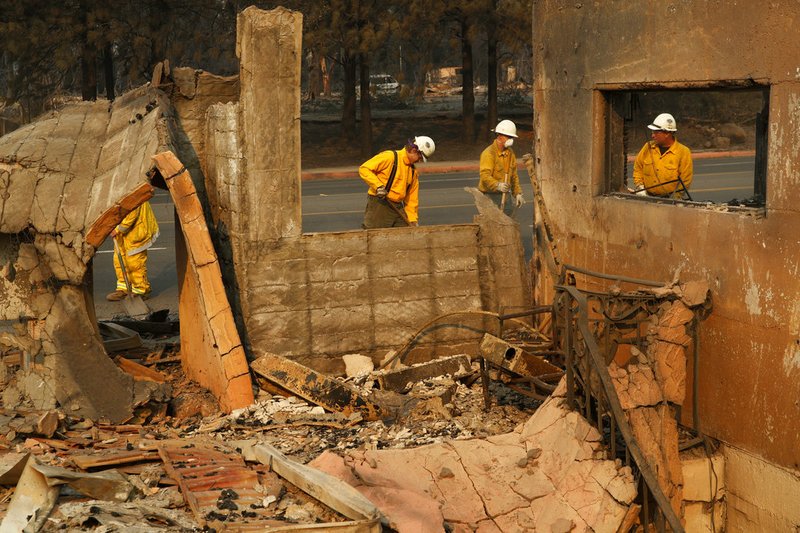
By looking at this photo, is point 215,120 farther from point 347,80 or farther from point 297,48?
point 347,80

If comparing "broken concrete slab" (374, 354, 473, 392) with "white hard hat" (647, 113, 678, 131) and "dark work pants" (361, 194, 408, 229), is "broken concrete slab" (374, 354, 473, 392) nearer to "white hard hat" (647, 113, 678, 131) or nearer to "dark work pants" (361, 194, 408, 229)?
"dark work pants" (361, 194, 408, 229)

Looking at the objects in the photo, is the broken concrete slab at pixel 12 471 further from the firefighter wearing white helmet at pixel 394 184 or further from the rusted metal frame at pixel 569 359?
the firefighter wearing white helmet at pixel 394 184

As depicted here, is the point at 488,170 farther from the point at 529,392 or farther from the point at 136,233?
the point at 529,392

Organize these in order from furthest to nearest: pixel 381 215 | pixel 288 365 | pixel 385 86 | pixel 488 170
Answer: pixel 385 86, pixel 488 170, pixel 381 215, pixel 288 365

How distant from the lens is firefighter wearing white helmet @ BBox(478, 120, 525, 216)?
13.6 m

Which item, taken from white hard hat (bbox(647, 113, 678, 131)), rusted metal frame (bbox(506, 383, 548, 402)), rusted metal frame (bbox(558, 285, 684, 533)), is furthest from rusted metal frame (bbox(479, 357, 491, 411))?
white hard hat (bbox(647, 113, 678, 131))

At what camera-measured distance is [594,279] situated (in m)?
9.38

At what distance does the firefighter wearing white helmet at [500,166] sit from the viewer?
13586 mm

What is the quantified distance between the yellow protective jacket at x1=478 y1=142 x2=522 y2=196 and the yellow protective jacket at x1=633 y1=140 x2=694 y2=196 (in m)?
3.12

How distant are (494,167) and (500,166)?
10cm

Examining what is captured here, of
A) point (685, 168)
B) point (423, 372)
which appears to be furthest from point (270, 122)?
point (685, 168)

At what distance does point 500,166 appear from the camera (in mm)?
13867

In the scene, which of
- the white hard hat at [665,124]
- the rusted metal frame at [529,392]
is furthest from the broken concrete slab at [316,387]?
the white hard hat at [665,124]

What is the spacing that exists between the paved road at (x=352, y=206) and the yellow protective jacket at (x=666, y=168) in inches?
219
